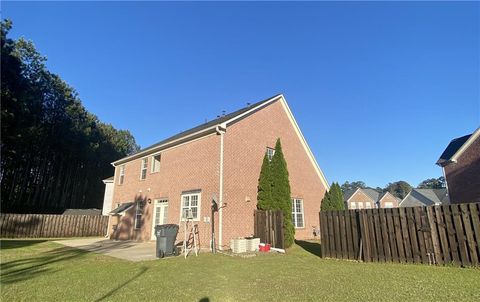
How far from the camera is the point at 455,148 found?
22438 millimetres

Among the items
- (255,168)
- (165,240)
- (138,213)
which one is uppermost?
(255,168)

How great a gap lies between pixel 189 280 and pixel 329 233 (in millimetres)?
5859

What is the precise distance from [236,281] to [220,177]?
23.4 feet

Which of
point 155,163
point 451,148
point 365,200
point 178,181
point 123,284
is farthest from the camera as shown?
point 365,200

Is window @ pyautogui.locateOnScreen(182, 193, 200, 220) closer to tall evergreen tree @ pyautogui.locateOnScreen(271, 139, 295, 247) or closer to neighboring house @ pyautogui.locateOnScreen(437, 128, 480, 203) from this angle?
tall evergreen tree @ pyautogui.locateOnScreen(271, 139, 295, 247)

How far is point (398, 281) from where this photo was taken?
6.03 m

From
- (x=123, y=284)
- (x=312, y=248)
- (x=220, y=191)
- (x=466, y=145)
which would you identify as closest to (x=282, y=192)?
(x=312, y=248)

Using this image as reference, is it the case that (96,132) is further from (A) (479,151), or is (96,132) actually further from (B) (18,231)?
(A) (479,151)

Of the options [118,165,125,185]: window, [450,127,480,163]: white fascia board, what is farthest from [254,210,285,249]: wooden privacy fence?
[450,127,480,163]: white fascia board

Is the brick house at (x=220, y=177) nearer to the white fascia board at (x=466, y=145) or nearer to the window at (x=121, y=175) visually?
the window at (x=121, y=175)

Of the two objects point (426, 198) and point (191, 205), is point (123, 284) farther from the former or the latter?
point (426, 198)

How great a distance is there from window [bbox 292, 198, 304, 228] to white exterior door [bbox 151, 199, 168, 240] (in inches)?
323

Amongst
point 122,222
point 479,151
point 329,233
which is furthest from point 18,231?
point 479,151

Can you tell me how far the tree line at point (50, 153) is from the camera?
93.2 ft
